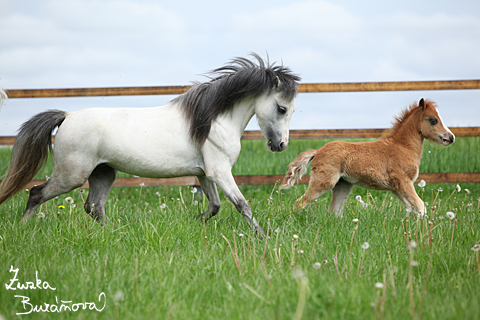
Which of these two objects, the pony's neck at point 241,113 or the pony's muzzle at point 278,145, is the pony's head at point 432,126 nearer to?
the pony's muzzle at point 278,145

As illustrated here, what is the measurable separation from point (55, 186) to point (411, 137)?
389 centimetres

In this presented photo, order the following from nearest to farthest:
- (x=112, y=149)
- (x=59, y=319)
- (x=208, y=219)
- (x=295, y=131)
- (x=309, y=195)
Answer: (x=59, y=319)
(x=112, y=149)
(x=208, y=219)
(x=309, y=195)
(x=295, y=131)

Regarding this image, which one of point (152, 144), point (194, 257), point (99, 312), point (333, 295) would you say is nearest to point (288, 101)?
point (152, 144)

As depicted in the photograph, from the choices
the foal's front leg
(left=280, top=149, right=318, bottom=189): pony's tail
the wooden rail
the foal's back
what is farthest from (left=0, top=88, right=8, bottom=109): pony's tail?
the foal's front leg

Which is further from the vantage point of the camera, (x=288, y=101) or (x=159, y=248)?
(x=288, y=101)

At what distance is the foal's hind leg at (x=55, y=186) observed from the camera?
3.78 m

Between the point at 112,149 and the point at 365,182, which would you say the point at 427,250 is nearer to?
the point at 365,182

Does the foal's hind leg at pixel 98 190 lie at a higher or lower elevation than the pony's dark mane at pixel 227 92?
lower

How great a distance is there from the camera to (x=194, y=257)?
3.16 meters

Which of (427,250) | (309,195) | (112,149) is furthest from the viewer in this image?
(309,195)

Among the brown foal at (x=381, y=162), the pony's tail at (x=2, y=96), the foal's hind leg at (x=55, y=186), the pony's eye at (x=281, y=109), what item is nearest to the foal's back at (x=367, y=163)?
the brown foal at (x=381, y=162)

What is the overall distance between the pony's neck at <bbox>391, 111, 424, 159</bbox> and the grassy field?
862 mm

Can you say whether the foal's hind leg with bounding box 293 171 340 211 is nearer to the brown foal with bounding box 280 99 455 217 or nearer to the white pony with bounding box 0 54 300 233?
the brown foal with bounding box 280 99 455 217

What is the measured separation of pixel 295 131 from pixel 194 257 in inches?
155
